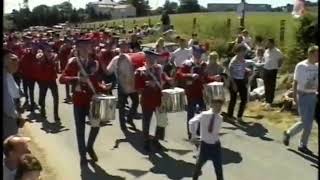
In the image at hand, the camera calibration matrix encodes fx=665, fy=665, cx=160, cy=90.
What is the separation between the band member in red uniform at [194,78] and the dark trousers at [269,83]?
4.11 metres

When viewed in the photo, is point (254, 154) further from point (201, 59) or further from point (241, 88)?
point (241, 88)

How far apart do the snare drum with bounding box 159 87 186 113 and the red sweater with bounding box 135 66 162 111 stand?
0.25ft

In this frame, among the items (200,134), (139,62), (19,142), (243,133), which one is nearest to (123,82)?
(139,62)

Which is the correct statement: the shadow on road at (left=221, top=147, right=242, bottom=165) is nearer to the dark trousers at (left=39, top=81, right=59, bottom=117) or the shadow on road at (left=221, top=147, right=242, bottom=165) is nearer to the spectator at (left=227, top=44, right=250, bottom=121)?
the spectator at (left=227, top=44, right=250, bottom=121)

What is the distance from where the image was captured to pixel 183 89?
1016 centimetres

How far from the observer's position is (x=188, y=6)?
291ft

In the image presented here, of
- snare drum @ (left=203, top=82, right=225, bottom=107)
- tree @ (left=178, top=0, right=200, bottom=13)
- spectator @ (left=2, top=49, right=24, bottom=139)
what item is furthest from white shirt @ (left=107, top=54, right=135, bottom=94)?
tree @ (left=178, top=0, right=200, bottom=13)

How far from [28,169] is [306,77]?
5.70 m

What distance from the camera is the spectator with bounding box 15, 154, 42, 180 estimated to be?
4.41 meters

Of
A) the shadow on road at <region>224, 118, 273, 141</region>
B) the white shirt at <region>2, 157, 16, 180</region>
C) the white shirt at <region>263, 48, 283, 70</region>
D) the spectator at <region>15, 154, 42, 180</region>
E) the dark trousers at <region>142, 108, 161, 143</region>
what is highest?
the spectator at <region>15, 154, 42, 180</region>

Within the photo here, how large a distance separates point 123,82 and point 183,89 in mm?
1713

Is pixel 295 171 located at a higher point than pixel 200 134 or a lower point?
lower

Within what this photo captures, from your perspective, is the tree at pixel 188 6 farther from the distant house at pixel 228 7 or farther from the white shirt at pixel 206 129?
the white shirt at pixel 206 129

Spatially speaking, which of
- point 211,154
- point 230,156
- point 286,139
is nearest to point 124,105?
point 230,156
